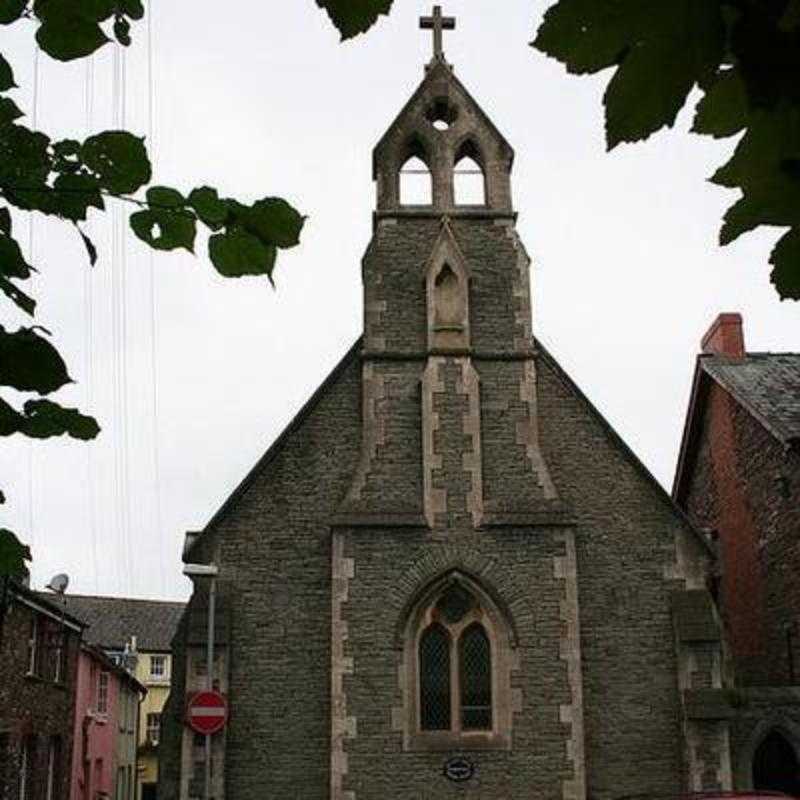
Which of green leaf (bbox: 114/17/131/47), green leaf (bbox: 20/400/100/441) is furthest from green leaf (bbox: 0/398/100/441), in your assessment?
green leaf (bbox: 114/17/131/47)

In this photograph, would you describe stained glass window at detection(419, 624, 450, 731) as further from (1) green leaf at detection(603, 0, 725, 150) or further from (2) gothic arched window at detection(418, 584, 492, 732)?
(1) green leaf at detection(603, 0, 725, 150)

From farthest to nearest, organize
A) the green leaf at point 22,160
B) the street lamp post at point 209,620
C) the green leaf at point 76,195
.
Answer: the street lamp post at point 209,620
the green leaf at point 22,160
the green leaf at point 76,195

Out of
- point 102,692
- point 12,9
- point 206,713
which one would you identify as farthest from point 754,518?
point 102,692

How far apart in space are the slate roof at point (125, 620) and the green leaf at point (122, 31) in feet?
201

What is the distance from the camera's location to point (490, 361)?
18.5 meters

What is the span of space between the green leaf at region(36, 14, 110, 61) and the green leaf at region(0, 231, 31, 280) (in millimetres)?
652

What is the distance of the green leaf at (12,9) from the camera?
251cm

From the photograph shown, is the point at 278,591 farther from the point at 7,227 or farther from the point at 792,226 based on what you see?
the point at 792,226

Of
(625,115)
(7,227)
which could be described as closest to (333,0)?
(625,115)

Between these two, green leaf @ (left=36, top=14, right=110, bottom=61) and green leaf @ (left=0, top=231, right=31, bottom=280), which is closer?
green leaf @ (left=36, top=14, right=110, bottom=61)

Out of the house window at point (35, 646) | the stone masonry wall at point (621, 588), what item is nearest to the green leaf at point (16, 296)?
the stone masonry wall at point (621, 588)

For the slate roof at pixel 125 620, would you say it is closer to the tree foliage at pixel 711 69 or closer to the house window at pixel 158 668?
the house window at pixel 158 668

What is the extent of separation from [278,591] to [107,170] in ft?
49.6

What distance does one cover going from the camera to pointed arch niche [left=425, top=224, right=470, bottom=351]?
1842 centimetres
